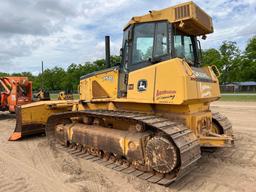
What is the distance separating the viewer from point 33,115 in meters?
8.80

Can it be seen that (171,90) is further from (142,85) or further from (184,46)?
(184,46)

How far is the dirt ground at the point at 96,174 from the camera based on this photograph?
15.6 feet

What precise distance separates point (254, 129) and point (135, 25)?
6216 millimetres

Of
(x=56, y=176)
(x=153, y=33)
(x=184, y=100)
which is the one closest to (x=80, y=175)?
(x=56, y=176)

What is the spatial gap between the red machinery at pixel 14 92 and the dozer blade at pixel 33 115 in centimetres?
488

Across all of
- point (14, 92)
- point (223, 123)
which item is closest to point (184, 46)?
point (223, 123)

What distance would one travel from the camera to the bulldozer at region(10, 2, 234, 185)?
4914 millimetres

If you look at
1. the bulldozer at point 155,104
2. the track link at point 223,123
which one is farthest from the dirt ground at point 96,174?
the track link at point 223,123

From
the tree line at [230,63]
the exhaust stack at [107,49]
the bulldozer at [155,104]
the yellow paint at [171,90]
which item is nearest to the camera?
the bulldozer at [155,104]

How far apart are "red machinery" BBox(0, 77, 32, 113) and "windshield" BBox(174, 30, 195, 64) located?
947cm

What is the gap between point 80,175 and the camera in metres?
5.38

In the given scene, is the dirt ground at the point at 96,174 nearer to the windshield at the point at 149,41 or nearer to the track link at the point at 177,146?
the track link at the point at 177,146

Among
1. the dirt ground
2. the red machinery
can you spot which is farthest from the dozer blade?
the red machinery

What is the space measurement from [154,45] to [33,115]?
4898 millimetres
